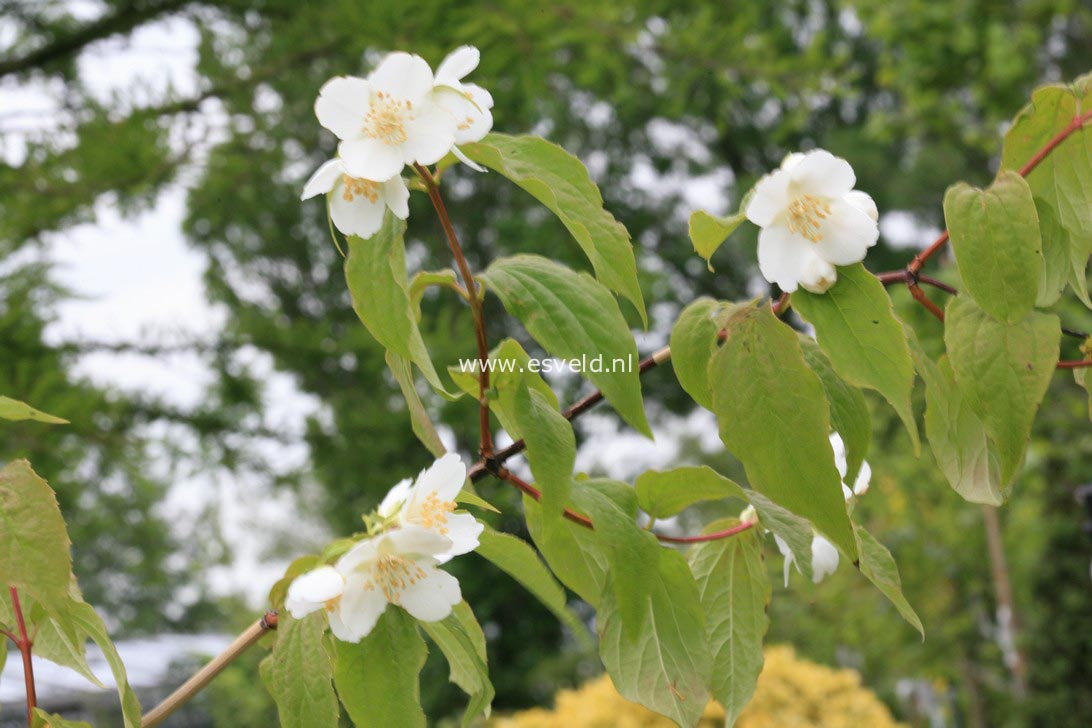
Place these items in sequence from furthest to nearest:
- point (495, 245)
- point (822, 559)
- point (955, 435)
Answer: point (495, 245), point (822, 559), point (955, 435)

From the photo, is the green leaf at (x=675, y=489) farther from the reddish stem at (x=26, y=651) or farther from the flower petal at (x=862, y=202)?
the reddish stem at (x=26, y=651)

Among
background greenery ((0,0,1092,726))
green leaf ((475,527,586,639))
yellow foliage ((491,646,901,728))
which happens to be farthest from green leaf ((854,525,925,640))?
yellow foliage ((491,646,901,728))

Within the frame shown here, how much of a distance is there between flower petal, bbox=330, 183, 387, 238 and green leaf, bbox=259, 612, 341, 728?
185mm

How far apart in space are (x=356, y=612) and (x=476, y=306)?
15 cm

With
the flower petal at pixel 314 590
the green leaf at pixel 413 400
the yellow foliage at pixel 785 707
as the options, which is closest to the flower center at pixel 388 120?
the green leaf at pixel 413 400

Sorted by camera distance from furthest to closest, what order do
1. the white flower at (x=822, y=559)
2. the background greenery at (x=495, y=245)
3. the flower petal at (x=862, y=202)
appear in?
the background greenery at (x=495, y=245), the white flower at (x=822, y=559), the flower petal at (x=862, y=202)

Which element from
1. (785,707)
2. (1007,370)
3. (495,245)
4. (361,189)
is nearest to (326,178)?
(361,189)

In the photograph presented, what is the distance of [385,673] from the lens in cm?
52

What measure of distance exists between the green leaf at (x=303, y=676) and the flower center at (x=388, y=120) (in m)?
0.23

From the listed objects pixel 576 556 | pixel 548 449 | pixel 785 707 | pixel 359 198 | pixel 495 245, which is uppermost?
pixel 359 198

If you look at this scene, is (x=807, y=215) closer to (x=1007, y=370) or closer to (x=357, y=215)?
(x=1007, y=370)

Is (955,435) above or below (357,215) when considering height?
below

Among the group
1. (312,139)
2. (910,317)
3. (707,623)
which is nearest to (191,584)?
(312,139)

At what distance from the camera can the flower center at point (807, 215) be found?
56cm
